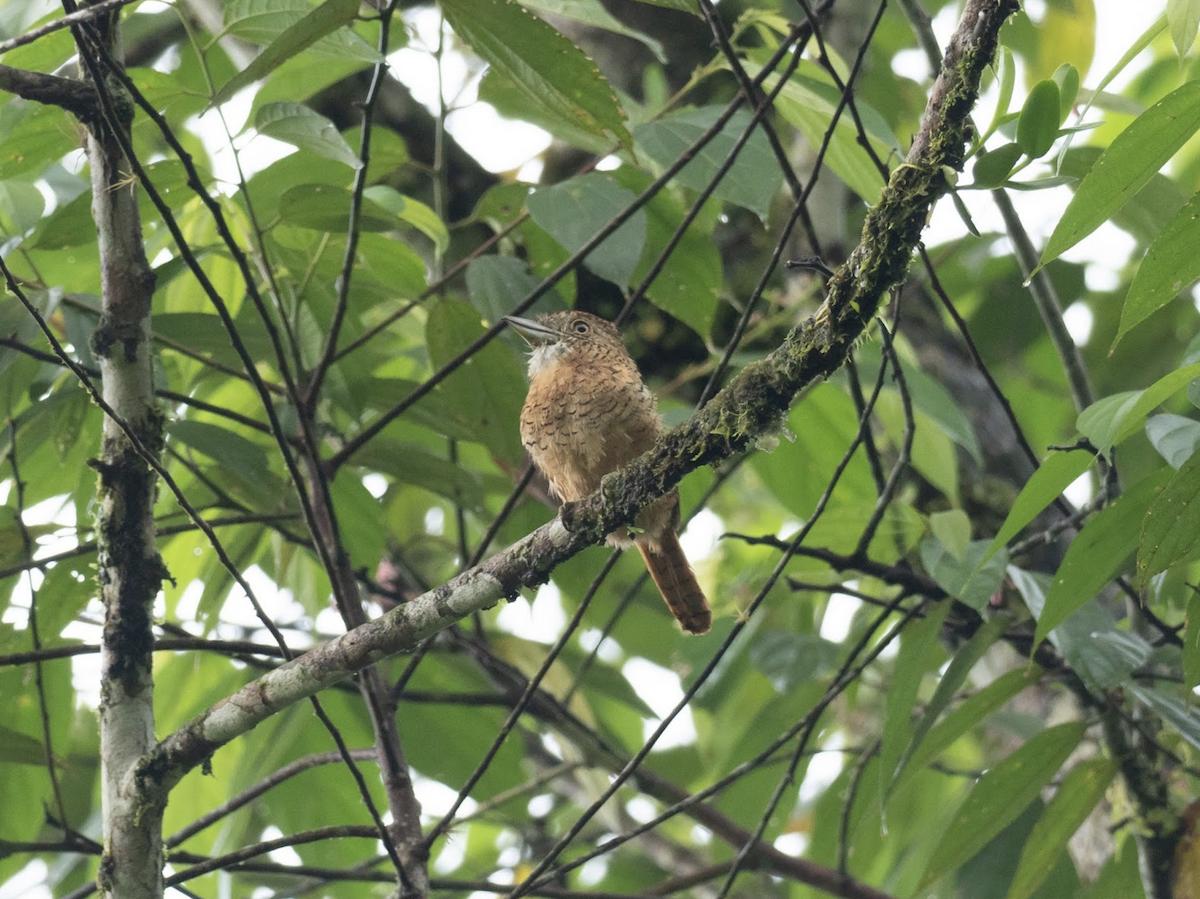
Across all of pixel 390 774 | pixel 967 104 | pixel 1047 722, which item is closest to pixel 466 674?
pixel 390 774

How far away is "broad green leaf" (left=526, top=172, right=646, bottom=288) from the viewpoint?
7.85 feet

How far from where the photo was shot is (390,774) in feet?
7.73

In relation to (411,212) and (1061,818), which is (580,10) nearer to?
(411,212)

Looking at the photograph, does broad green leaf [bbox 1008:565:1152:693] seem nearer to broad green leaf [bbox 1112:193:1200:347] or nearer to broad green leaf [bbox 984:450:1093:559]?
broad green leaf [bbox 984:450:1093:559]

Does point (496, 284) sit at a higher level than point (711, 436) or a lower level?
higher

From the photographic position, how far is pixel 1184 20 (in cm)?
155

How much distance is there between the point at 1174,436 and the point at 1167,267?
1.30 ft

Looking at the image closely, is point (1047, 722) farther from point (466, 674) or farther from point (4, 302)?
point (4, 302)

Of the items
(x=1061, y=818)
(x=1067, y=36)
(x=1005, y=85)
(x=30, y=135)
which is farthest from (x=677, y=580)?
(x=1067, y=36)

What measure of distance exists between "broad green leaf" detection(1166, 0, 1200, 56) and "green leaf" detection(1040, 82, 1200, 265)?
0.20 ft

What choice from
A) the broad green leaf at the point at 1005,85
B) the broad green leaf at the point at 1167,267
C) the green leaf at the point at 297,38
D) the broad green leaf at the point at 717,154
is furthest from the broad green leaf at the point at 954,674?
the green leaf at the point at 297,38

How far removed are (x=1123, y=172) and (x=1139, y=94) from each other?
3192 millimetres

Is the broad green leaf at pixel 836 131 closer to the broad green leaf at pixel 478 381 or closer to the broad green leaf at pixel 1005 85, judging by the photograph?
the broad green leaf at pixel 1005 85

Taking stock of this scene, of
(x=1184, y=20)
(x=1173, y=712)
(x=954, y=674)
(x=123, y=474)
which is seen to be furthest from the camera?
(x=954, y=674)
